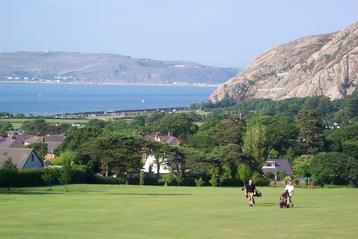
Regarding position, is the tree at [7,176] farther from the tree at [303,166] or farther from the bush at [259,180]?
the tree at [303,166]

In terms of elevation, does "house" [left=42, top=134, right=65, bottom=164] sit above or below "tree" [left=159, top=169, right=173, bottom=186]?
above

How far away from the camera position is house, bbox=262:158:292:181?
81.4m

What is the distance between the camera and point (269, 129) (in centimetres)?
9812

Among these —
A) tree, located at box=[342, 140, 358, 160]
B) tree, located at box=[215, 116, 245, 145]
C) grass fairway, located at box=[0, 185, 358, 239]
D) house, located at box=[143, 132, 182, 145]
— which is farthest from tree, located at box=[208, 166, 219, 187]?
grass fairway, located at box=[0, 185, 358, 239]

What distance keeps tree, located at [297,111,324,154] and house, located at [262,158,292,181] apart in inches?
373

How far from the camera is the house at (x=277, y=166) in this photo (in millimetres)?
81438

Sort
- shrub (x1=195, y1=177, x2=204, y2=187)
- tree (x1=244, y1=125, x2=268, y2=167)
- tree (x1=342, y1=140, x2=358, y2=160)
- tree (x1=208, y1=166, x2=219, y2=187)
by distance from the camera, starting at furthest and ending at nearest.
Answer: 1. tree (x1=342, y1=140, x2=358, y2=160)
2. tree (x1=244, y1=125, x2=268, y2=167)
3. tree (x1=208, y1=166, x2=219, y2=187)
4. shrub (x1=195, y1=177, x2=204, y2=187)

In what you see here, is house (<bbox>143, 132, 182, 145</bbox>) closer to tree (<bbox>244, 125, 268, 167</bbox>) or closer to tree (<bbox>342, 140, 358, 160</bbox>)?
tree (<bbox>244, 125, 268, 167</bbox>)

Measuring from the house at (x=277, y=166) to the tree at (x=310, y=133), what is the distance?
31.1 feet

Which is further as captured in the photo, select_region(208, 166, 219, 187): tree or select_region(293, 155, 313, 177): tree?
select_region(293, 155, 313, 177): tree

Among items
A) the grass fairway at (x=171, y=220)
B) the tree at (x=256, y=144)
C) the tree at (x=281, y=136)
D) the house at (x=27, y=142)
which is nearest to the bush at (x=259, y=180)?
the tree at (x=256, y=144)

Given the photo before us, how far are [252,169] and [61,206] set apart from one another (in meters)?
42.7

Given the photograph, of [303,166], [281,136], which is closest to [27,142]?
[281,136]

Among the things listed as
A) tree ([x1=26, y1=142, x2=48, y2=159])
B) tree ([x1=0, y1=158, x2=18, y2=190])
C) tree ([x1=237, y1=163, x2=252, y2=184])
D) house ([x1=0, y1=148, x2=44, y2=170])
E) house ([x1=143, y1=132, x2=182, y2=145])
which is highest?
house ([x1=143, y1=132, x2=182, y2=145])
